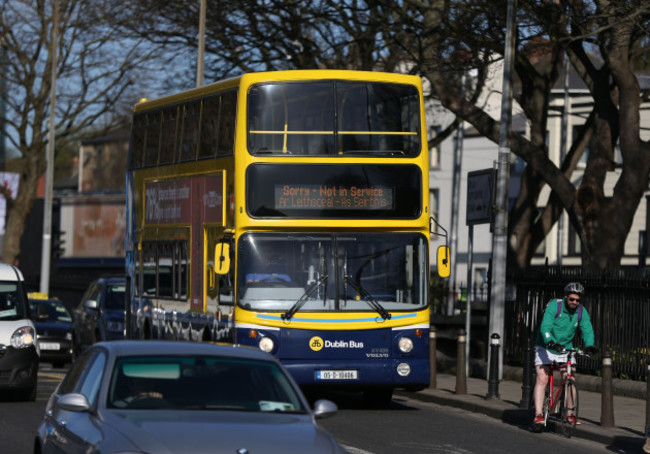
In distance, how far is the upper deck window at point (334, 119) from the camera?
1822 centimetres

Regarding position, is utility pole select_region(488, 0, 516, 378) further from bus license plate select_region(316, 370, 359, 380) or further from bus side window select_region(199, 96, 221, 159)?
bus side window select_region(199, 96, 221, 159)

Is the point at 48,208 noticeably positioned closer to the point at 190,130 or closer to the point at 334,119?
the point at 190,130

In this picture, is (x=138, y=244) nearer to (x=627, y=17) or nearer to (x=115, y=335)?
(x=115, y=335)

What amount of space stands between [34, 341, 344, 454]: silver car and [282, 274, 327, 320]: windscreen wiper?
28.5 feet

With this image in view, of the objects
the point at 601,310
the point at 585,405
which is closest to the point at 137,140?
the point at 601,310

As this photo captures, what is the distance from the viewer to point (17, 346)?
741 inches

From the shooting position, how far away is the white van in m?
18.6

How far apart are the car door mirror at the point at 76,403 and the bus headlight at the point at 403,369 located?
10230mm

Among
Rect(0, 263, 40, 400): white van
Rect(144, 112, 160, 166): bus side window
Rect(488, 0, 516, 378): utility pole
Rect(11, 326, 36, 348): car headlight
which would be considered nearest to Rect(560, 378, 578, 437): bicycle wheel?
Rect(488, 0, 516, 378): utility pole

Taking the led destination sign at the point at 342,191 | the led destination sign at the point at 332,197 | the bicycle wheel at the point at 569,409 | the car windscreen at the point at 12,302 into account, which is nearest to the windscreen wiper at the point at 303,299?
the led destination sign at the point at 342,191

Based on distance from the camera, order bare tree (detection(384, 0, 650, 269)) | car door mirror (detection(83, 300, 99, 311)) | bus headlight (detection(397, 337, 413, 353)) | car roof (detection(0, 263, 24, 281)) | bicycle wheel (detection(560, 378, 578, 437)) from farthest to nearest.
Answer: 1. car door mirror (detection(83, 300, 99, 311))
2. bare tree (detection(384, 0, 650, 269))
3. car roof (detection(0, 263, 24, 281))
4. bus headlight (detection(397, 337, 413, 353))
5. bicycle wheel (detection(560, 378, 578, 437))

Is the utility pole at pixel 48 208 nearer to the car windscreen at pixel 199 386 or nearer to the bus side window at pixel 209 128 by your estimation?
the bus side window at pixel 209 128

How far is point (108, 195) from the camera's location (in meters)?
67.0

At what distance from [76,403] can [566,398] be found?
30.2 ft
